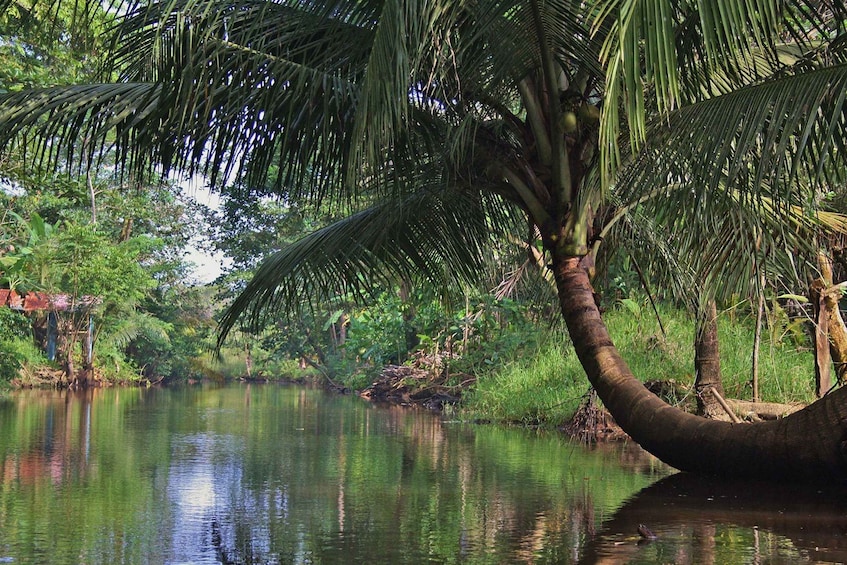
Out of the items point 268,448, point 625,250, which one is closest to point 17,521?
point 268,448

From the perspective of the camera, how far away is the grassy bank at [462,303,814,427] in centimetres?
980

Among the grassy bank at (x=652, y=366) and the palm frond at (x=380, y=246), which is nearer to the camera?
the palm frond at (x=380, y=246)

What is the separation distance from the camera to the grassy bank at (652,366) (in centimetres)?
980

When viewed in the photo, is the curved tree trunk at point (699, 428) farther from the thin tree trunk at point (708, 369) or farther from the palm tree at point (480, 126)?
the thin tree trunk at point (708, 369)

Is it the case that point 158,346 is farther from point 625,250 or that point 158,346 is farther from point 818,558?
point 818,558

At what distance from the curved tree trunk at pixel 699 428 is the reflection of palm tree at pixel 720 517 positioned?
0.47 ft

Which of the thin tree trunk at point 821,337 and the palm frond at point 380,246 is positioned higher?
the palm frond at point 380,246

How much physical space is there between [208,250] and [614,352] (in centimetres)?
2625

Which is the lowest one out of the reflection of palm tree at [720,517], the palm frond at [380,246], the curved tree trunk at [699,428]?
the reflection of palm tree at [720,517]

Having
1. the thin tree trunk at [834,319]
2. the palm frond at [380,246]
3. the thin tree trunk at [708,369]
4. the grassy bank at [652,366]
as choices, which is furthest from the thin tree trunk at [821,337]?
the palm frond at [380,246]

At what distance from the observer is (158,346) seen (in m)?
29.8

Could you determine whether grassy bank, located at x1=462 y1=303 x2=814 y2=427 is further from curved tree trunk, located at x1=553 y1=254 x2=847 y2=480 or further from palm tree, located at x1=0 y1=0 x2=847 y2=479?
curved tree trunk, located at x1=553 y1=254 x2=847 y2=480

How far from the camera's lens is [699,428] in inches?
221

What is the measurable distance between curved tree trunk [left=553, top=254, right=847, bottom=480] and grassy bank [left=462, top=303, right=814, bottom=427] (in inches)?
143
